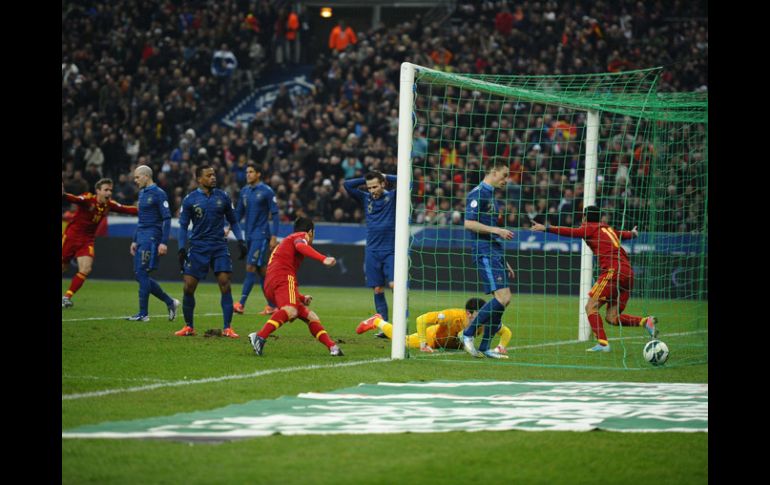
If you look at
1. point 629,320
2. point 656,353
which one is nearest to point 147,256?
point 629,320

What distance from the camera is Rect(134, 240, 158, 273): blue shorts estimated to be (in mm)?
14945

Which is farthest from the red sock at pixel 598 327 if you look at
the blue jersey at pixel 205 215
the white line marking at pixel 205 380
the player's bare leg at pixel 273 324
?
the blue jersey at pixel 205 215

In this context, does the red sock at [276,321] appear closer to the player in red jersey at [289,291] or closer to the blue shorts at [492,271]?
the player in red jersey at [289,291]

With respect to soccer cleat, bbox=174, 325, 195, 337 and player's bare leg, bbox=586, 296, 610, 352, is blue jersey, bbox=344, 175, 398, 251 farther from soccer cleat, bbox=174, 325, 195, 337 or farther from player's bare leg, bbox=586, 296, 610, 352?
player's bare leg, bbox=586, 296, 610, 352

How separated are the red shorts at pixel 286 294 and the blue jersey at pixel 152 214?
3906 mm

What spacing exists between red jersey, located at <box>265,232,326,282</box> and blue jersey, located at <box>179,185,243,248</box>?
6.68 feet

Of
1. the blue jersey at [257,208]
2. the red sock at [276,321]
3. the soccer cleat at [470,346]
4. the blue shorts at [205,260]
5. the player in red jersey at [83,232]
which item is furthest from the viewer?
the player in red jersey at [83,232]

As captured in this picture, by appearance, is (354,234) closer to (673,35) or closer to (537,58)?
(537,58)

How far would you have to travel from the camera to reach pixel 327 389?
868 centimetres

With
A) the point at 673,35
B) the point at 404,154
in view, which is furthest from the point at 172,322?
the point at 673,35

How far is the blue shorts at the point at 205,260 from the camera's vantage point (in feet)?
43.3

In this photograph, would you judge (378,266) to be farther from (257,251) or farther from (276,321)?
(276,321)

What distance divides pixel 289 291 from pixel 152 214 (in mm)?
4466
